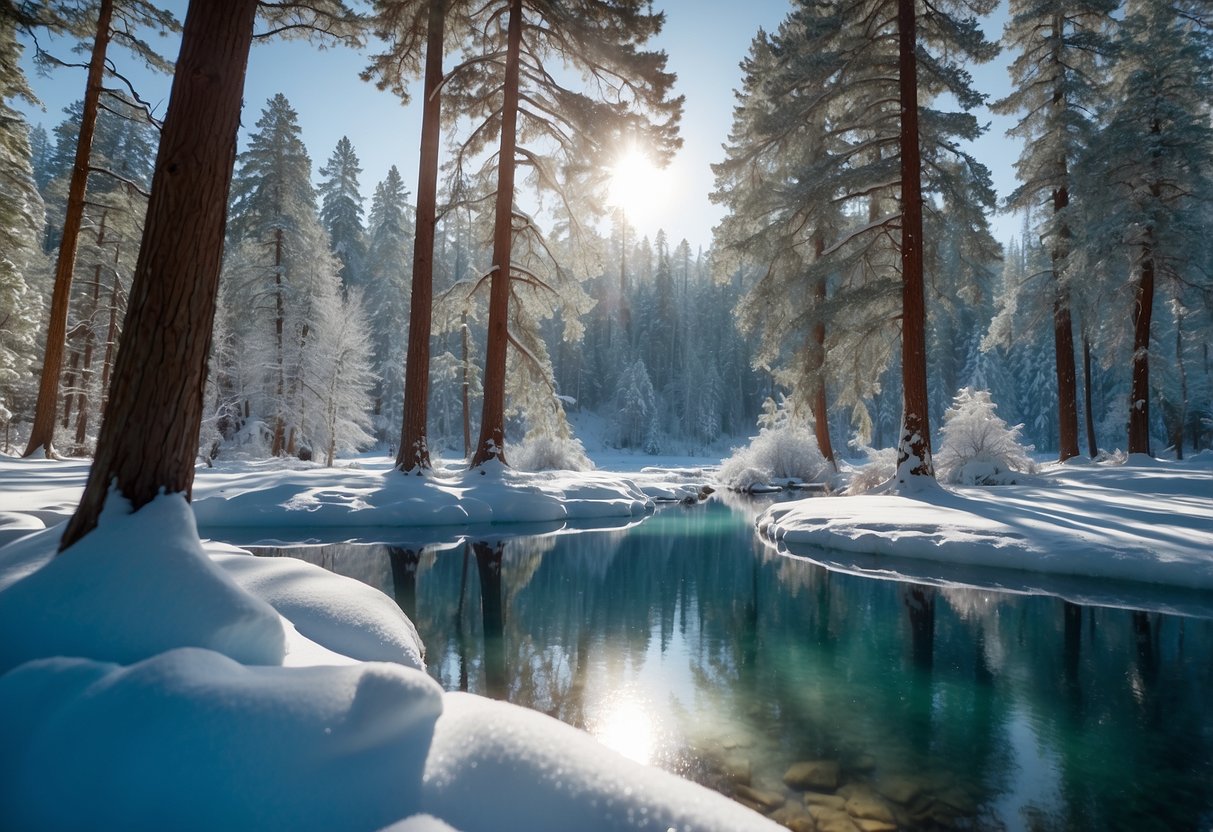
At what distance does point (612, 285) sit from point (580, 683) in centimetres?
5386

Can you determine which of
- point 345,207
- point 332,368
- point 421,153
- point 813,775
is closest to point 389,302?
point 345,207

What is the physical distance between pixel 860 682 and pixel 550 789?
327 cm

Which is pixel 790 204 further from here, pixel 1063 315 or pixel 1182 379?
pixel 1182 379

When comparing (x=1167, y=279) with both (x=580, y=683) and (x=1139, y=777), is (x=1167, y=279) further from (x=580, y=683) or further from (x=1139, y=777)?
(x=580, y=683)

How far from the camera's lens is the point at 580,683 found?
12.6 ft

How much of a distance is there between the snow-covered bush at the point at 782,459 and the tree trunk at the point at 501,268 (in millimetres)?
9992

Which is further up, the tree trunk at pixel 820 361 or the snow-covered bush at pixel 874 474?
the tree trunk at pixel 820 361

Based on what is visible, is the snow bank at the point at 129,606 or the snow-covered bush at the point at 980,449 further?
the snow-covered bush at the point at 980,449

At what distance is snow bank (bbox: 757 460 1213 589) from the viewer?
5.84 m

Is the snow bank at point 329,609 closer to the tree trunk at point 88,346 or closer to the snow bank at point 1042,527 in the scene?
the snow bank at point 1042,527

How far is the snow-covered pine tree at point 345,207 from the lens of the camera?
113 feet

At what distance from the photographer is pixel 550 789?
4.93 feet

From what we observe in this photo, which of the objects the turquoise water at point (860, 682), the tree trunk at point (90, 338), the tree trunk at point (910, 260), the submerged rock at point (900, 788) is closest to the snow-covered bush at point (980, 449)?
the tree trunk at point (910, 260)

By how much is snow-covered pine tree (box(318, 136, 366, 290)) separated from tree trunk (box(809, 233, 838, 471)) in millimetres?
28805
